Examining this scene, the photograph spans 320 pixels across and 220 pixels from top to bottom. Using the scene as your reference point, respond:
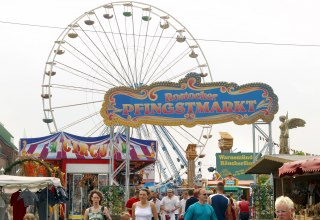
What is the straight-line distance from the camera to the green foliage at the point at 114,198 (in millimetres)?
30641

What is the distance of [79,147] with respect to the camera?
3650 cm

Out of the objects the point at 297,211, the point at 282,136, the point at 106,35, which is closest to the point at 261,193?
the point at 282,136

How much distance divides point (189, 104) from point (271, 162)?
1059 cm

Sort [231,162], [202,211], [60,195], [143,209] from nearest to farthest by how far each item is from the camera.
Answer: [143,209]
[202,211]
[60,195]
[231,162]

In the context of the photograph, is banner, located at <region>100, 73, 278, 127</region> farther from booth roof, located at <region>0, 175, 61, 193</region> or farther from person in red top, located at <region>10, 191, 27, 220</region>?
booth roof, located at <region>0, 175, 61, 193</region>

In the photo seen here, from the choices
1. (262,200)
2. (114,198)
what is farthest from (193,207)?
(114,198)

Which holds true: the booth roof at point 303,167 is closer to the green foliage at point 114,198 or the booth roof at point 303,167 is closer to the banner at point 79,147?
the green foliage at point 114,198

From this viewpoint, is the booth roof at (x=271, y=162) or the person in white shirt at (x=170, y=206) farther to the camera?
the person in white shirt at (x=170, y=206)

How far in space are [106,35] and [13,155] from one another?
56580mm

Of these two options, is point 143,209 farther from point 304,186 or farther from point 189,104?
point 189,104

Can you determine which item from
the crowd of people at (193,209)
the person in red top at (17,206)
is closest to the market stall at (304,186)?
the crowd of people at (193,209)

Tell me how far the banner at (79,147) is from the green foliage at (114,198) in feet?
17.4

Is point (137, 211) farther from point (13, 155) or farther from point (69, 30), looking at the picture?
point (13, 155)

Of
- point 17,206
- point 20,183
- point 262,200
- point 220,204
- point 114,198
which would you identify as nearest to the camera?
point 220,204
